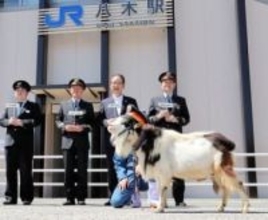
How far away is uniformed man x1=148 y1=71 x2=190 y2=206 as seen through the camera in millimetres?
5230

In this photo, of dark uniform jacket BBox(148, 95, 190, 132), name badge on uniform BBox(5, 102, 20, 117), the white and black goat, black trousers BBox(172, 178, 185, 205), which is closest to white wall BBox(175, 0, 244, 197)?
black trousers BBox(172, 178, 185, 205)

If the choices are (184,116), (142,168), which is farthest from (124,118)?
(184,116)

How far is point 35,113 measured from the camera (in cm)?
589

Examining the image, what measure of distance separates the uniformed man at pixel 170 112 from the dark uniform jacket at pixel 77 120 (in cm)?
88

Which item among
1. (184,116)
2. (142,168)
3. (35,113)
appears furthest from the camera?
(35,113)

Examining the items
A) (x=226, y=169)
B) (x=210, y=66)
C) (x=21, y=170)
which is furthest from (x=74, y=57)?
(x=226, y=169)

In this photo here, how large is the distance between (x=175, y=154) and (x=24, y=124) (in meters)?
2.14

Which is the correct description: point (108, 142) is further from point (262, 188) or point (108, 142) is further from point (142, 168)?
point (262, 188)

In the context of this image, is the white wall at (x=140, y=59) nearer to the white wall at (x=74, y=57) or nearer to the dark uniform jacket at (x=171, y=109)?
the white wall at (x=74, y=57)

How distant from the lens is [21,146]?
581 centimetres

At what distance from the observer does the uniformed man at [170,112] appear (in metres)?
5.23

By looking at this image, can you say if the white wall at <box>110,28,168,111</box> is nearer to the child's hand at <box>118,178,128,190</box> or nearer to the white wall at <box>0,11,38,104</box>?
the white wall at <box>0,11,38,104</box>

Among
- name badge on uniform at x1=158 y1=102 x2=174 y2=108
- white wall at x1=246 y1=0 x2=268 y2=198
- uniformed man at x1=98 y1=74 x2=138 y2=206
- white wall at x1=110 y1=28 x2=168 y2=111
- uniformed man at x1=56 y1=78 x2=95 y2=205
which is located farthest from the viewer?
white wall at x1=110 y1=28 x2=168 y2=111

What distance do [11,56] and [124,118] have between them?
6.78 meters
